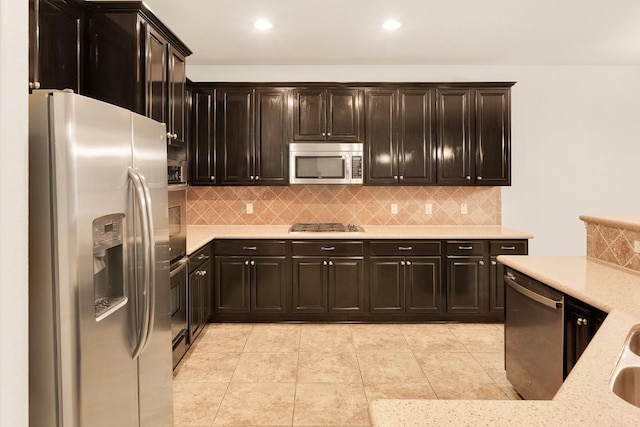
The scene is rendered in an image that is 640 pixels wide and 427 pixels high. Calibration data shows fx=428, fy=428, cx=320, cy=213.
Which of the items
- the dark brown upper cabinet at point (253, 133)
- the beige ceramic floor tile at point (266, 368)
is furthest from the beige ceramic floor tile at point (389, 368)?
the dark brown upper cabinet at point (253, 133)

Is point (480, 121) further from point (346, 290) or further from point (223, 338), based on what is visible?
point (223, 338)

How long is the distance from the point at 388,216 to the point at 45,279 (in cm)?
392

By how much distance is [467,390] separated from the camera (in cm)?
291

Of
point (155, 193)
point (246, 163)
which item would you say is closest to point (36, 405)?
point (155, 193)

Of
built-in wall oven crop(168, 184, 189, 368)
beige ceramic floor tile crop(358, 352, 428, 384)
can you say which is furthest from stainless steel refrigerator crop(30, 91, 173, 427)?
beige ceramic floor tile crop(358, 352, 428, 384)

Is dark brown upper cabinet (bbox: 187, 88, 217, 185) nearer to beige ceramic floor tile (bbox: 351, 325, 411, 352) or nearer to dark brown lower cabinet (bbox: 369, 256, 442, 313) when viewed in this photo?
dark brown lower cabinet (bbox: 369, 256, 442, 313)

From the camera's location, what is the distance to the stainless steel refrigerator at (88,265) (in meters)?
1.30

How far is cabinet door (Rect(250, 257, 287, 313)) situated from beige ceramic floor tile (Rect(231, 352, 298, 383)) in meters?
0.77

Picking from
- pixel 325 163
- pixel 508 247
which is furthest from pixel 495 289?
pixel 325 163

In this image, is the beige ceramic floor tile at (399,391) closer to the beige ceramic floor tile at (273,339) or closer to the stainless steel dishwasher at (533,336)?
the stainless steel dishwasher at (533,336)

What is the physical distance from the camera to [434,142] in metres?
4.50

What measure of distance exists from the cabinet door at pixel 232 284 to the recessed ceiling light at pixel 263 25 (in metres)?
2.14

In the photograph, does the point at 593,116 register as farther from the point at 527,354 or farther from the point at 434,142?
the point at 527,354

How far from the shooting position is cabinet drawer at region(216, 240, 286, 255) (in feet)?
14.0
